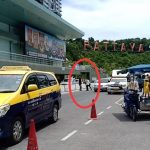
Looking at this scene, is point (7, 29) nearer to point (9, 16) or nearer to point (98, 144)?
point (9, 16)

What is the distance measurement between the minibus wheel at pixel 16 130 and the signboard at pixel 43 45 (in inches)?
1588

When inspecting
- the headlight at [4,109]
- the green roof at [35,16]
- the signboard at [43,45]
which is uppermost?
the green roof at [35,16]

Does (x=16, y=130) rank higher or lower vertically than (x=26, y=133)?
higher

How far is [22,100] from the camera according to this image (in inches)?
441

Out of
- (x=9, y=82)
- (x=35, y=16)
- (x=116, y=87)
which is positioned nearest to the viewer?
(x=9, y=82)

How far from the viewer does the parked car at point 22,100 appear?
33.6 ft

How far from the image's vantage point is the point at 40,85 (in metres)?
13.3

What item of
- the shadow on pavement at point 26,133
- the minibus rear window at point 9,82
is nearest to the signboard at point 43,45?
the shadow on pavement at point 26,133

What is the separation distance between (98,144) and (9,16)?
126 feet

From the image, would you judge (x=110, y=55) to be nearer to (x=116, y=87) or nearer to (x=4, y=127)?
(x=116, y=87)

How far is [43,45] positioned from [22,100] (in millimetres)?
46984

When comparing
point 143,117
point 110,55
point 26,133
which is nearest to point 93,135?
point 26,133

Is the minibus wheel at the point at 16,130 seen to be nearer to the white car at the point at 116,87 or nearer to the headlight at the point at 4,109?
the headlight at the point at 4,109

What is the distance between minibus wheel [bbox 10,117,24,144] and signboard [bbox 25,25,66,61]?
4032 cm
